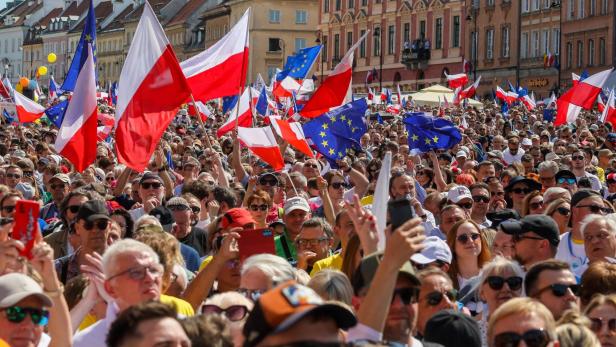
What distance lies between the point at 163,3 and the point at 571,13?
66513 mm

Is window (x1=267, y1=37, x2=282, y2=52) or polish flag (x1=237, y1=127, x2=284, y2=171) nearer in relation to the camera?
polish flag (x1=237, y1=127, x2=284, y2=171)

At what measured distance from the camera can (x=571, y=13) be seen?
6744 centimetres

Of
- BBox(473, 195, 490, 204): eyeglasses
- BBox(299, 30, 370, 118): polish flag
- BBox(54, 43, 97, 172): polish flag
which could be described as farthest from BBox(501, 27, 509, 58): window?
BBox(473, 195, 490, 204): eyeglasses

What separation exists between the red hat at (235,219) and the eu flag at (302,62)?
17.3 m


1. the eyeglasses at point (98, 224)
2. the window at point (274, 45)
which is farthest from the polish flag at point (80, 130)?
the window at point (274, 45)

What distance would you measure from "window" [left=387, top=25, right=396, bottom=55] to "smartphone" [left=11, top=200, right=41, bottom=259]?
267 ft

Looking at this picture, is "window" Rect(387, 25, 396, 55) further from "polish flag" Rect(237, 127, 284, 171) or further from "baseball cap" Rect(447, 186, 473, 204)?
"baseball cap" Rect(447, 186, 473, 204)

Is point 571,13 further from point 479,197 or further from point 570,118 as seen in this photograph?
point 479,197

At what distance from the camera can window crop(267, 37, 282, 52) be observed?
10712 centimetres

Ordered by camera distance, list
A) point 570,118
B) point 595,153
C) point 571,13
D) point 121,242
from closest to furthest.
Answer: point 121,242 → point 595,153 → point 570,118 → point 571,13

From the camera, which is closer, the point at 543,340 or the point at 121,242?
the point at 543,340

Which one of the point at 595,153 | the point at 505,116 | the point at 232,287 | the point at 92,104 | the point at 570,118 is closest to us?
the point at 232,287

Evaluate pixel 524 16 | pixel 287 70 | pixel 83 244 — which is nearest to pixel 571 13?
pixel 524 16

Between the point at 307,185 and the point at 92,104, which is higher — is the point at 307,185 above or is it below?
below
